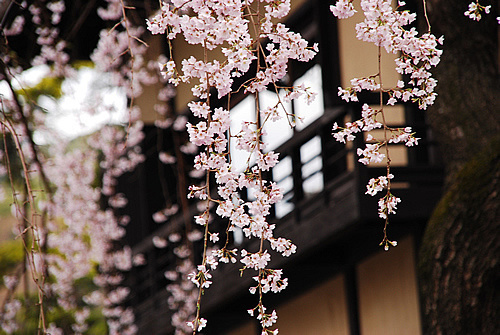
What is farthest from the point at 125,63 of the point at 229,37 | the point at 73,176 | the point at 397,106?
the point at 229,37

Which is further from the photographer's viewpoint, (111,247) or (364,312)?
(111,247)

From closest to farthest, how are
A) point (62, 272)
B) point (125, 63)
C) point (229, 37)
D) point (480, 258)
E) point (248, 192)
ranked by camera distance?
point (229, 37)
point (480, 258)
point (248, 192)
point (125, 63)
point (62, 272)

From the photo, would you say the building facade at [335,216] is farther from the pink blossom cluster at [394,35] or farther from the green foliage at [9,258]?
the green foliage at [9,258]

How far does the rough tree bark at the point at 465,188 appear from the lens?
3.46 meters

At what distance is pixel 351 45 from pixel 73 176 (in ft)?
13.0

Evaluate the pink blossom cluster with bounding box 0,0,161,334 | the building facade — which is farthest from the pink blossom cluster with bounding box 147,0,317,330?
the pink blossom cluster with bounding box 0,0,161,334

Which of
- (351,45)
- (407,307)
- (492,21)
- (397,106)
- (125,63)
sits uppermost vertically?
(125,63)

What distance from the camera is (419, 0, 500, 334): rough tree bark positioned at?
136 inches

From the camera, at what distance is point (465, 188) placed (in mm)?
3607

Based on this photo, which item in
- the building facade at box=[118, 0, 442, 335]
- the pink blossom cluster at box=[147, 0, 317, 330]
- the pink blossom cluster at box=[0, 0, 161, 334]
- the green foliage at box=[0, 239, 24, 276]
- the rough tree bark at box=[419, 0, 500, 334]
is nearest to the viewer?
the pink blossom cluster at box=[147, 0, 317, 330]

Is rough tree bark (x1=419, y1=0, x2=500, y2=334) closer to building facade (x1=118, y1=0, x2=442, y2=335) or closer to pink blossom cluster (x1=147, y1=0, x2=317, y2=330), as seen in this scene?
building facade (x1=118, y1=0, x2=442, y2=335)

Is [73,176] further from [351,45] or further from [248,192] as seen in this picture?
[351,45]

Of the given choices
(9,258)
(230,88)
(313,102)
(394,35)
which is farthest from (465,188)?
(9,258)

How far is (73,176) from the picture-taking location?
8758 mm
